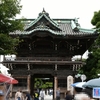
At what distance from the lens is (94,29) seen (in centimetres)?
2755

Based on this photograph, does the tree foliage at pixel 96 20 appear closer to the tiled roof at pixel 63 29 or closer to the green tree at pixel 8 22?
the tiled roof at pixel 63 29

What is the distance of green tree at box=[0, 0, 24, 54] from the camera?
15.1 metres

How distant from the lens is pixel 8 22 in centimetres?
1560

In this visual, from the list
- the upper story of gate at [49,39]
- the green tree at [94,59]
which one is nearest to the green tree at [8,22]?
the upper story of gate at [49,39]

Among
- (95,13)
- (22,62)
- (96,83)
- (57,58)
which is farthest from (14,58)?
(96,83)

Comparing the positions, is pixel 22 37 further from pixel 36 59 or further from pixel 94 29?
pixel 94 29

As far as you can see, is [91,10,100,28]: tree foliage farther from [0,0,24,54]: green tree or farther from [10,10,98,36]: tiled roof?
[0,0,24,54]: green tree

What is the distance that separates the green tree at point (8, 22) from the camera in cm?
1512

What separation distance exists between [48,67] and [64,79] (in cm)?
193

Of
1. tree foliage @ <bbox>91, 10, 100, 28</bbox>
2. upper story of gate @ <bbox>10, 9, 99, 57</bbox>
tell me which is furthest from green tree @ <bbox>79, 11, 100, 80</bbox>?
upper story of gate @ <bbox>10, 9, 99, 57</bbox>

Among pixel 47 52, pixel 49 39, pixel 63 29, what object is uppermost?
pixel 63 29

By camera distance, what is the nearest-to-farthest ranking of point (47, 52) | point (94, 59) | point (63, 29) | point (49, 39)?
point (49, 39) → point (47, 52) → point (63, 29) → point (94, 59)

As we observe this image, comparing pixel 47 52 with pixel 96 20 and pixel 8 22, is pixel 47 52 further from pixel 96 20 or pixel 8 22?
pixel 8 22

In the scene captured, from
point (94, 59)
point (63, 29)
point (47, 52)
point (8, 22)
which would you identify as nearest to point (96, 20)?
point (63, 29)
